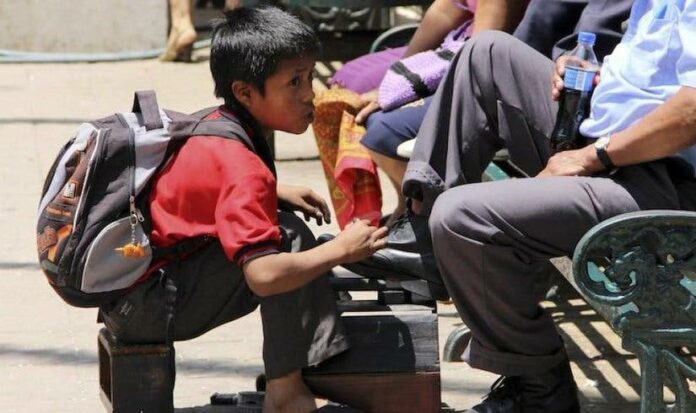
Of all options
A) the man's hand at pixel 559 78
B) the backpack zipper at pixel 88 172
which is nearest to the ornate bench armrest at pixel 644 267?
the man's hand at pixel 559 78

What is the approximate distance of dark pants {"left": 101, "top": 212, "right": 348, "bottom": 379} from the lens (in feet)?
11.4

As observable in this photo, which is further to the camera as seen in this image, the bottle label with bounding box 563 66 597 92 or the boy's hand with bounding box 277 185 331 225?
the boy's hand with bounding box 277 185 331 225

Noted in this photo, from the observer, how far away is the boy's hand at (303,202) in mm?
3885

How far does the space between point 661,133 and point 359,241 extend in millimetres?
722

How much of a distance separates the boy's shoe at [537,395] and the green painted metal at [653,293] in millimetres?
326

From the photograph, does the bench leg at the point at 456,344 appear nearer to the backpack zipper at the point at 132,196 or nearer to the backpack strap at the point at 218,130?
→ the backpack strap at the point at 218,130

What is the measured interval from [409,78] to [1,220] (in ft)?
6.96

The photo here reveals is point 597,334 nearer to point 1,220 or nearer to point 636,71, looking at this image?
point 636,71

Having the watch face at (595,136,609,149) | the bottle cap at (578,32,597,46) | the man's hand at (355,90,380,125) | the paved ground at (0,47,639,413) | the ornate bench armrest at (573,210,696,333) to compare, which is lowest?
the paved ground at (0,47,639,413)

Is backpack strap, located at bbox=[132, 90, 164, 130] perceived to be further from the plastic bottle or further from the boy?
the plastic bottle

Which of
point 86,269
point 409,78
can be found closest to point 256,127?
point 86,269

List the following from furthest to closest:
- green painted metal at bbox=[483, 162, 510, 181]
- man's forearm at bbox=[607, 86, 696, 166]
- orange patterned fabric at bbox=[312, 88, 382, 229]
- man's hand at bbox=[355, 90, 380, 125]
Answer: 1. orange patterned fabric at bbox=[312, 88, 382, 229]
2. man's hand at bbox=[355, 90, 380, 125]
3. green painted metal at bbox=[483, 162, 510, 181]
4. man's forearm at bbox=[607, 86, 696, 166]

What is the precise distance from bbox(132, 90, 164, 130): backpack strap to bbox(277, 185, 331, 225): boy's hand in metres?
0.46

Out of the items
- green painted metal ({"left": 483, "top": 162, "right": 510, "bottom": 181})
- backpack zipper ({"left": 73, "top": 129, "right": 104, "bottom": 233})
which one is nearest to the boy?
backpack zipper ({"left": 73, "top": 129, "right": 104, "bottom": 233})
